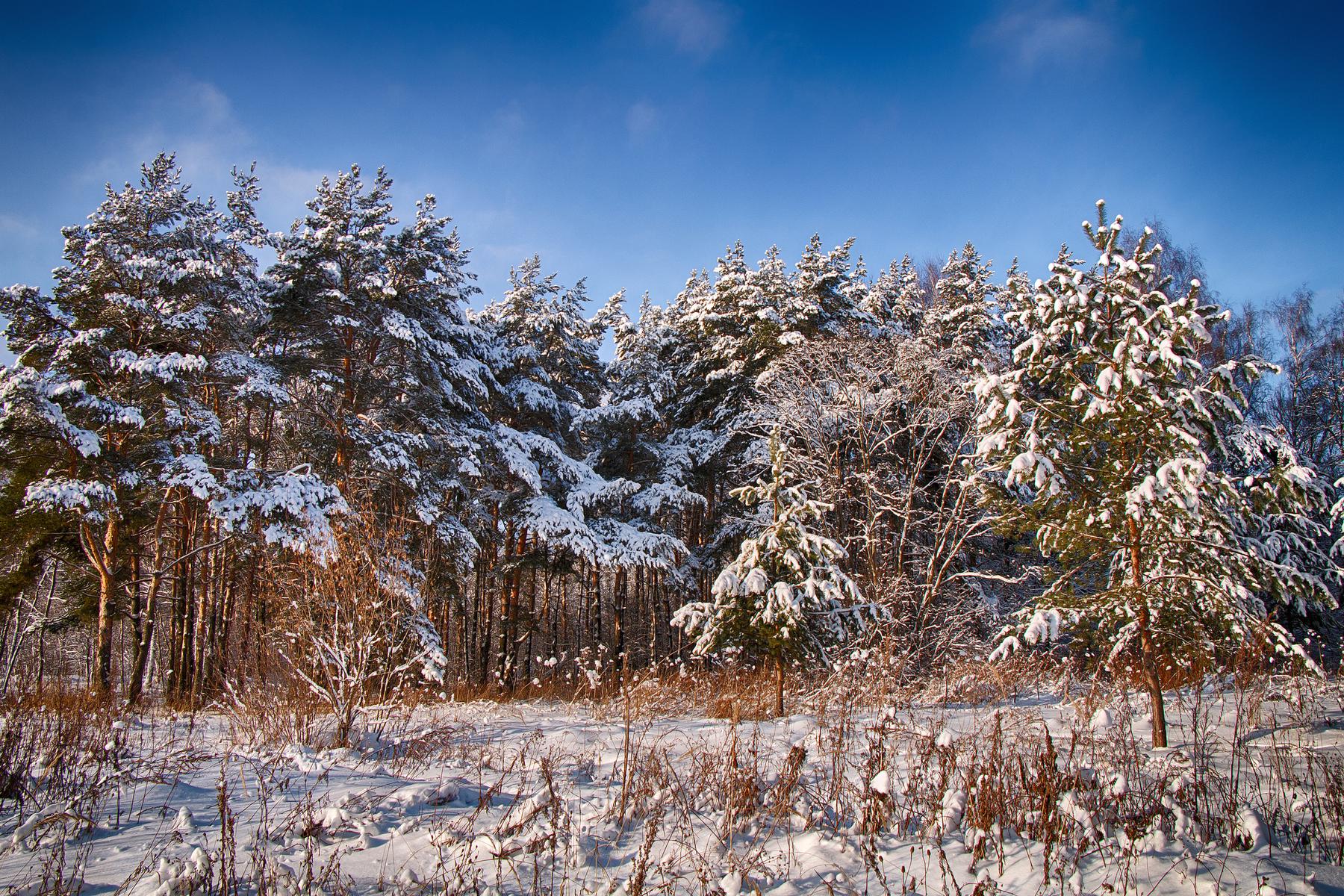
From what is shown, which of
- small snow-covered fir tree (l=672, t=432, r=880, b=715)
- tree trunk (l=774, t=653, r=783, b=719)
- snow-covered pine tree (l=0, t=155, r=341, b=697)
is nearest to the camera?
tree trunk (l=774, t=653, r=783, b=719)

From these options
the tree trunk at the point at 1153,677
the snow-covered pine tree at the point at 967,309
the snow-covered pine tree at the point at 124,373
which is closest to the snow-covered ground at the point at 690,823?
the tree trunk at the point at 1153,677

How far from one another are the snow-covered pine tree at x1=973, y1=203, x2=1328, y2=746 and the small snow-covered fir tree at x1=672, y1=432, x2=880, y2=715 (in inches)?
117

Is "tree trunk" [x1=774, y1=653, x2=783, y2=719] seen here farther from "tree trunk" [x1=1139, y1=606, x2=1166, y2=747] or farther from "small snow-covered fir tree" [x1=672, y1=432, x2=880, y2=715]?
"tree trunk" [x1=1139, y1=606, x2=1166, y2=747]

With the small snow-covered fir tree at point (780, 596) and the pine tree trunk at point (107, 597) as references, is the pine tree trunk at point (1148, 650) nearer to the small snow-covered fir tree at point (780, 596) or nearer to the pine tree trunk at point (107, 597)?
the small snow-covered fir tree at point (780, 596)

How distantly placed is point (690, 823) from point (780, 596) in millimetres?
5653

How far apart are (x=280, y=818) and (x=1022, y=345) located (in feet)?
25.7

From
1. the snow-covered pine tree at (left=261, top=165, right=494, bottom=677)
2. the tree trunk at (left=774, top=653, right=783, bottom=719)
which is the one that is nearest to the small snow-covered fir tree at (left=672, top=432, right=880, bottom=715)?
the tree trunk at (left=774, top=653, right=783, bottom=719)

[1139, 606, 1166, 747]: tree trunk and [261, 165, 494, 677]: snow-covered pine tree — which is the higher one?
[261, 165, 494, 677]: snow-covered pine tree

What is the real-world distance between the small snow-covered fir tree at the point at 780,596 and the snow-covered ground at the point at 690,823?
12.2 ft

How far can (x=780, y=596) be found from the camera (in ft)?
30.0

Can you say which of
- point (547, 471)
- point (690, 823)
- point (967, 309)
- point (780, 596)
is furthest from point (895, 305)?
point (690, 823)

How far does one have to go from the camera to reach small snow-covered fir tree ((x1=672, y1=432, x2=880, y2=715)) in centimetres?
926

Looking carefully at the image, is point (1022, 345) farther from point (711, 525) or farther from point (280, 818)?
point (711, 525)

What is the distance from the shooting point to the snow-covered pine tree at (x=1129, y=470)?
5.99 m
